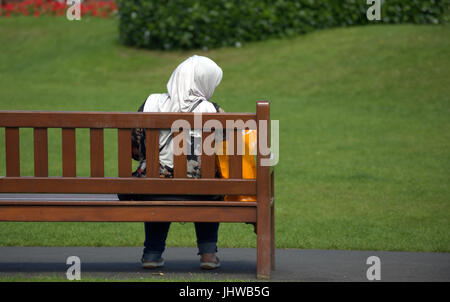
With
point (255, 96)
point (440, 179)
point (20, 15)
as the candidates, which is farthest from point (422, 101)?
point (20, 15)

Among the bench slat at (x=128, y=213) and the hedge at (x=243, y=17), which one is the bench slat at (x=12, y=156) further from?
the hedge at (x=243, y=17)

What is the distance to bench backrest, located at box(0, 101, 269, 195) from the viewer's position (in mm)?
4992

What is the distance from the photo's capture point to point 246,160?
203 inches

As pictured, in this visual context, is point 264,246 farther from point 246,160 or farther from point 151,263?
point 151,263

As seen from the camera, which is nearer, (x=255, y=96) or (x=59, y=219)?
(x=59, y=219)

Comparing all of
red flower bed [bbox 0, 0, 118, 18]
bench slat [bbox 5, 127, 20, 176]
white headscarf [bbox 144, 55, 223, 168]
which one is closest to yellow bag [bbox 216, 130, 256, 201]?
white headscarf [bbox 144, 55, 223, 168]

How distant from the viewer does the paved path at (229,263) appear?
532 cm

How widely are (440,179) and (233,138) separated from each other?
5612 millimetres

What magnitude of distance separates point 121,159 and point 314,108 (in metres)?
11.0

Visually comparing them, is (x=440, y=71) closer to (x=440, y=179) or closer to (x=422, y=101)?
(x=422, y=101)

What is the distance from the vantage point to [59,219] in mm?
5031

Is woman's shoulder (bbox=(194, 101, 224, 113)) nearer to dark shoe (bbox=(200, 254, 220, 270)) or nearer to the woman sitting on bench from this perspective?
the woman sitting on bench

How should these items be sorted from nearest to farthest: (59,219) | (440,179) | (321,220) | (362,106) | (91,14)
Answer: (59,219)
(321,220)
(440,179)
(362,106)
(91,14)

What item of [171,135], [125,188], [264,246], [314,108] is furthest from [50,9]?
[264,246]
